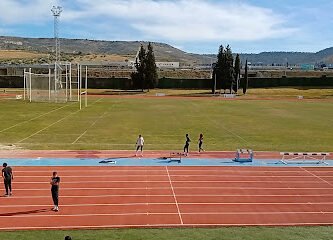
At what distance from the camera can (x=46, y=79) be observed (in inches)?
2746

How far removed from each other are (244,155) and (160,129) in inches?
461

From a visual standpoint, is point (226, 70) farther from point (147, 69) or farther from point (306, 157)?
point (306, 157)

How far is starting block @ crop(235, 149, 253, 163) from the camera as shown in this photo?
72.4ft

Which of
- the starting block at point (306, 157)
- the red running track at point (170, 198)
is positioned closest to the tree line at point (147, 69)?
the starting block at point (306, 157)

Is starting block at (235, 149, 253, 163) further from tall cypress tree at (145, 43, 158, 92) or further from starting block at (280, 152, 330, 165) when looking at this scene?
tall cypress tree at (145, 43, 158, 92)

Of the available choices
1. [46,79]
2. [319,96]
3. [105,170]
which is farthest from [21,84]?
[105,170]

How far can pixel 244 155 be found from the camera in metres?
23.5

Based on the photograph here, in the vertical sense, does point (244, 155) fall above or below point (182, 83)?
below

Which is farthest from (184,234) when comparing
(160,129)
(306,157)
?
(160,129)

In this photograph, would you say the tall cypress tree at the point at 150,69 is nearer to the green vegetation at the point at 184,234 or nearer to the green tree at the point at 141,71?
the green tree at the point at 141,71

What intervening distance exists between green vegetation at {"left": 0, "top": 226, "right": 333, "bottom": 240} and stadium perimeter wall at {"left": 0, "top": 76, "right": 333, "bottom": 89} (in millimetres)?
81870

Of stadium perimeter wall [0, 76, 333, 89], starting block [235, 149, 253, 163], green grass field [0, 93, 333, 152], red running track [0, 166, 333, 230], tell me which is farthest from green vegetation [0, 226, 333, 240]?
stadium perimeter wall [0, 76, 333, 89]

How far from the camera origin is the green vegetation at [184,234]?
Result: 11.8 m

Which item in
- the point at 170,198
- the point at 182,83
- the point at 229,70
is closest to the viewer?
the point at 170,198
